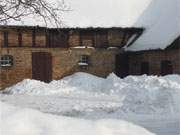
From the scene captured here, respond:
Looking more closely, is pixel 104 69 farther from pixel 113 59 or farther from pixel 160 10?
pixel 160 10

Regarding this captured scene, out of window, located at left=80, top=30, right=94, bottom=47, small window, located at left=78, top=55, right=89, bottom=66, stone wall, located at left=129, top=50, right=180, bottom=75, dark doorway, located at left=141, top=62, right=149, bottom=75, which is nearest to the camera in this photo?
stone wall, located at left=129, top=50, right=180, bottom=75

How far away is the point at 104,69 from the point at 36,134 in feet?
92.6

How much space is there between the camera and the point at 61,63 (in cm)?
3369

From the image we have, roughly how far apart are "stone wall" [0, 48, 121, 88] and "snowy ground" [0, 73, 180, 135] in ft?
7.95

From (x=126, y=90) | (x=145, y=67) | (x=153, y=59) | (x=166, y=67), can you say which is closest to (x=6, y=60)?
(x=145, y=67)

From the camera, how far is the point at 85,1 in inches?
1419

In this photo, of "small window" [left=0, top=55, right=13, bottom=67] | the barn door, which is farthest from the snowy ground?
"small window" [left=0, top=55, right=13, bottom=67]

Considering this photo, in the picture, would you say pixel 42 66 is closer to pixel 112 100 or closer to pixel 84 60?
pixel 84 60

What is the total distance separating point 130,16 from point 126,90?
12894 millimetres

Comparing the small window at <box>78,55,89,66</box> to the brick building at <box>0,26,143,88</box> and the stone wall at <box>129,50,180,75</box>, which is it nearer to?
the brick building at <box>0,26,143,88</box>

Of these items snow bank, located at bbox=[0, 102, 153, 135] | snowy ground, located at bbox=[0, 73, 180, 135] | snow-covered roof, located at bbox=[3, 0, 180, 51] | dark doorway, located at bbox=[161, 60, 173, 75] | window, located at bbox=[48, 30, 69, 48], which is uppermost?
snow-covered roof, located at bbox=[3, 0, 180, 51]

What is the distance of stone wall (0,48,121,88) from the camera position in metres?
32.9

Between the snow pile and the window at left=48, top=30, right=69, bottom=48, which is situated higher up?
the window at left=48, top=30, right=69, bottom=48

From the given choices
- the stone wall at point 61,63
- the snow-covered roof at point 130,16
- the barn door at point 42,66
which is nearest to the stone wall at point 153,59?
the snow-covered roof at point 130,16
